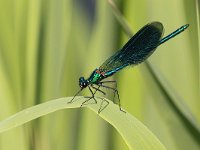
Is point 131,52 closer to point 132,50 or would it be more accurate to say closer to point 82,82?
point 132,50

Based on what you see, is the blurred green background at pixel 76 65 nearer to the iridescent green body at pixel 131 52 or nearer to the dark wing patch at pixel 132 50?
the iridescent green body at pixel 131 52

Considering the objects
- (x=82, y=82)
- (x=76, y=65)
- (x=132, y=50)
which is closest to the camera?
(x=76, y=65)

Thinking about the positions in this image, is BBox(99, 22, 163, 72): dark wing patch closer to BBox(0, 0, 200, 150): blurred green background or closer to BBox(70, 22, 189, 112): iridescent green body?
BBox(70, 22, 189, 112): iridescent green body

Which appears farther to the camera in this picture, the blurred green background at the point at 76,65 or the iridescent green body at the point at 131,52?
the iridescent green body at the point at 131,52

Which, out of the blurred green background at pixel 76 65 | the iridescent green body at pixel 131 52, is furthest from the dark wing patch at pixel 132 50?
the blurred green background at pixel 76 65

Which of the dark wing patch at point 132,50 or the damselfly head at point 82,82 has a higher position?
the dark wing patch at point 132,50

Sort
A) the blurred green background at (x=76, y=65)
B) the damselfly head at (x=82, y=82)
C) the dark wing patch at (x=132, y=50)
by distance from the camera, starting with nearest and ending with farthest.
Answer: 1. the blurred green background at (x=76, y=65)
2. the damselfly head at (x=82, y=82)
3. the dark wing patch at (x=132, y=50)

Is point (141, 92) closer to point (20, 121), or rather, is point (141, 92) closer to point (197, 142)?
point (197, 142)

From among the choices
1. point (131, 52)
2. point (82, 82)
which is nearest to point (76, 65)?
point (82, 82)
